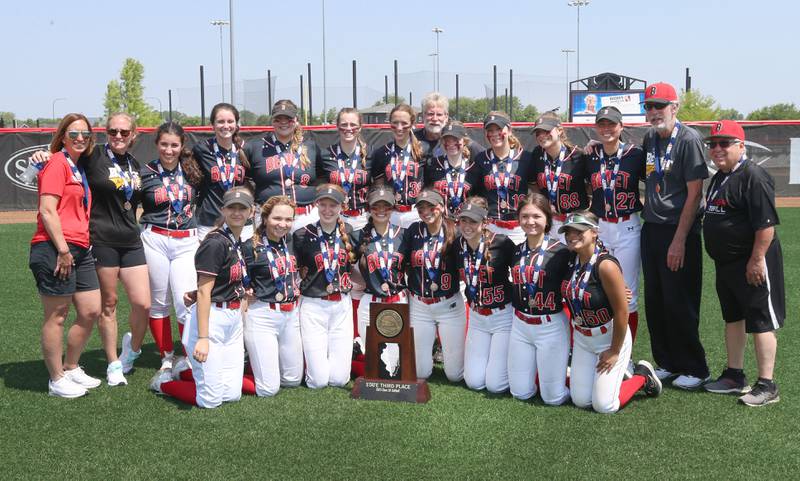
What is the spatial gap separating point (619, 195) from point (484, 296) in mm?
1203

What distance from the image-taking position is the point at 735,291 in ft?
16.2

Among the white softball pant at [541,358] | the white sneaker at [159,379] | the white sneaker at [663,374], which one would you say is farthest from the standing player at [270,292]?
the white sneaker at [663,374]

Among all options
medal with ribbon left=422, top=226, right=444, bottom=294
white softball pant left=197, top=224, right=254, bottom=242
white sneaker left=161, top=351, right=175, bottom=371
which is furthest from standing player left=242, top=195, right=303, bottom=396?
medal with ribbon left=422, top=226, right=444, bottom=294

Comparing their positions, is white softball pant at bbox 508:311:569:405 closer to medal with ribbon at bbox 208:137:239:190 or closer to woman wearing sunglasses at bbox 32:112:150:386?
medal with ribbon at bbox 208:137:239:190

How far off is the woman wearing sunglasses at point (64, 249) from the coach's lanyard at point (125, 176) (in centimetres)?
23

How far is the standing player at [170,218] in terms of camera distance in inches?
217

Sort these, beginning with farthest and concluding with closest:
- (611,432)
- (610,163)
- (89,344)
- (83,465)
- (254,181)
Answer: (89,344) → (254,181) → (610,163) → (611,432) → (83,465)

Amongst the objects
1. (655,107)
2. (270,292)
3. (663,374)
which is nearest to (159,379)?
(270,292)

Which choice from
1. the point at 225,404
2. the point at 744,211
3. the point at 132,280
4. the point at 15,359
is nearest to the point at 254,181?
the point at 132,280

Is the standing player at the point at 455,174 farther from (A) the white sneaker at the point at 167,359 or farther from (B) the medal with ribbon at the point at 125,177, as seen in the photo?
(A) the white sneaker at the point at 167,359

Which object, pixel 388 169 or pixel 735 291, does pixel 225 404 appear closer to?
pixel 388 169

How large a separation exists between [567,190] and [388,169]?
1.43 metres

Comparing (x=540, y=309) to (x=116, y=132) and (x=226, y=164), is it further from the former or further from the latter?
(x=116, y=132)

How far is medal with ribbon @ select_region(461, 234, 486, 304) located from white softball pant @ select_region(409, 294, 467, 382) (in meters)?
0.23
